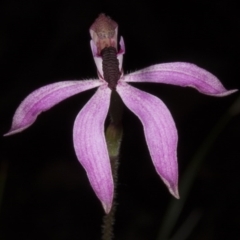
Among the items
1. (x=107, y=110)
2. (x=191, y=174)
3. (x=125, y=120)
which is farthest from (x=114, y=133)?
(x=125, y=120)

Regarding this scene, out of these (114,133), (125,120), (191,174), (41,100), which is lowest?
(125,120)

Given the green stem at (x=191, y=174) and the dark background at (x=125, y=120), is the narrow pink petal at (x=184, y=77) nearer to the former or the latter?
the green stem at (x=191, y=174)

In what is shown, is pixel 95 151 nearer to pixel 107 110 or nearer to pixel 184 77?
pixel 107 110

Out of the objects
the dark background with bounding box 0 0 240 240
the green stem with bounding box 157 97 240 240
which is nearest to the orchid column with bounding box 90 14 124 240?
the green stem with bounding box 157 97 240 240

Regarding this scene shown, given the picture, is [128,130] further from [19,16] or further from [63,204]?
[19,16]

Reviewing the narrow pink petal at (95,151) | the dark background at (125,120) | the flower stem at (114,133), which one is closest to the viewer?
the narrow pink petal at (95,151)

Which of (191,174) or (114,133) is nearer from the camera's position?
(114,133)

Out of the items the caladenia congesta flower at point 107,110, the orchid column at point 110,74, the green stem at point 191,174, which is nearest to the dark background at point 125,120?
the green stem at point 191,174
